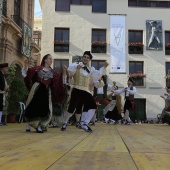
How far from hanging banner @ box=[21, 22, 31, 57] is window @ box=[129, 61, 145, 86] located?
8082mm

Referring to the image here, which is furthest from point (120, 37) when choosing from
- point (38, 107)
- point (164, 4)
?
point (38, 107)

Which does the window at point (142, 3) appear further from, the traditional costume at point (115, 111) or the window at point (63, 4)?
the traditional costume at point (115, 111)

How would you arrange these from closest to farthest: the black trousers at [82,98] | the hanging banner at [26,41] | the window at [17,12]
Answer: the black trousers at [82,98], the window at [17,12], the hanging banner at [26,41]

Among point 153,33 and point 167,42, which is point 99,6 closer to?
point 153,33

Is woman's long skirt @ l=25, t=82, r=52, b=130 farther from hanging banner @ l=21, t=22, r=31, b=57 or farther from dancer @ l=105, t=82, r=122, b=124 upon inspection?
hanging banner @ l=21, t=22, r=31, b=57

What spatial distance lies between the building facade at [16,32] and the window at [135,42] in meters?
7.45

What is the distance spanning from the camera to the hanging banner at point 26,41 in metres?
14.9

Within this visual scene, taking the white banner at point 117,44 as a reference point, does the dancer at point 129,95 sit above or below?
below

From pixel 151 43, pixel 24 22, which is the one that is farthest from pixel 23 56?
pixel 151 43

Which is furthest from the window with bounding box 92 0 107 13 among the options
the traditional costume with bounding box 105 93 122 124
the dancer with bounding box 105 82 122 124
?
the traditional costume with bounding box 105 93 122 124

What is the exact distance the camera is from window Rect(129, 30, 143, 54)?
21078mm

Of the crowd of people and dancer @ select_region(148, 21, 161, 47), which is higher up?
dancer @ select_region(148, 21, 161, 47)

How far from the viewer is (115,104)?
12.0m

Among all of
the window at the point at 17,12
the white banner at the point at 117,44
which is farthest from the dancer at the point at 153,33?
the window at the point at 17,12
